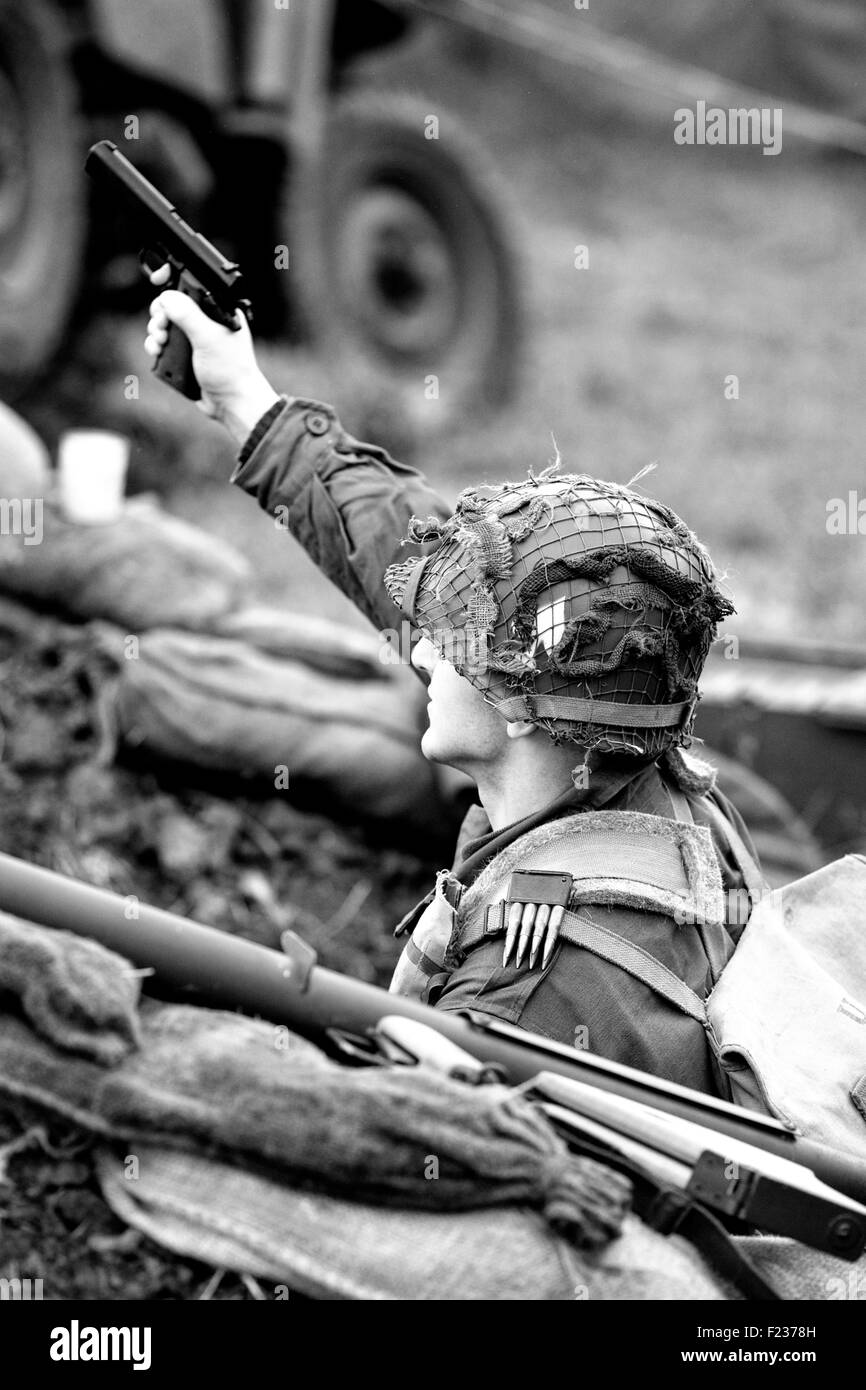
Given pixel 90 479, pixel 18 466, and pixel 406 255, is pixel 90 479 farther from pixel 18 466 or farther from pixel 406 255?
pixel 406 255

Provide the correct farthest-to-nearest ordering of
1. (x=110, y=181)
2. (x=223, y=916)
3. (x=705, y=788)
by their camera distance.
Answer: (x=223, y=916) < (x=110, y=181) < (x=705, y=788)

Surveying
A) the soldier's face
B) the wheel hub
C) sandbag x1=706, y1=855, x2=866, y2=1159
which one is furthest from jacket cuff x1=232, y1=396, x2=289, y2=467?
the wheel hub

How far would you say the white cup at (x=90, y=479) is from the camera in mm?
4668

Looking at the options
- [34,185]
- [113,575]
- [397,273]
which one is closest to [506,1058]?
[113,575]

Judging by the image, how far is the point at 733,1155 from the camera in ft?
5.51

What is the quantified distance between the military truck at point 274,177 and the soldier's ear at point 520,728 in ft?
12.3

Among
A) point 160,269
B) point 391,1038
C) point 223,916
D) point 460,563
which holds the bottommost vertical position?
point 223,916

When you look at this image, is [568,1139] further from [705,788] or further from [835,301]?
[835,301]

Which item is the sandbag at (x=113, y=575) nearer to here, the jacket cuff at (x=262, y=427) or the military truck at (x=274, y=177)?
the military truck at (x=274, y=177)

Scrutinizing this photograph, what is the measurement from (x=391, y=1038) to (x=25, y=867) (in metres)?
0.46

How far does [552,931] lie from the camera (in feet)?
6.31

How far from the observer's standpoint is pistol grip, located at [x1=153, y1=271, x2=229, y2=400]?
277 cm

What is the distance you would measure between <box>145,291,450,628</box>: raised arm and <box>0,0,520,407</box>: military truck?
2.82 m

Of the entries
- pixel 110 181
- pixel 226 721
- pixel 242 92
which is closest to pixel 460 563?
pixel 110 181
